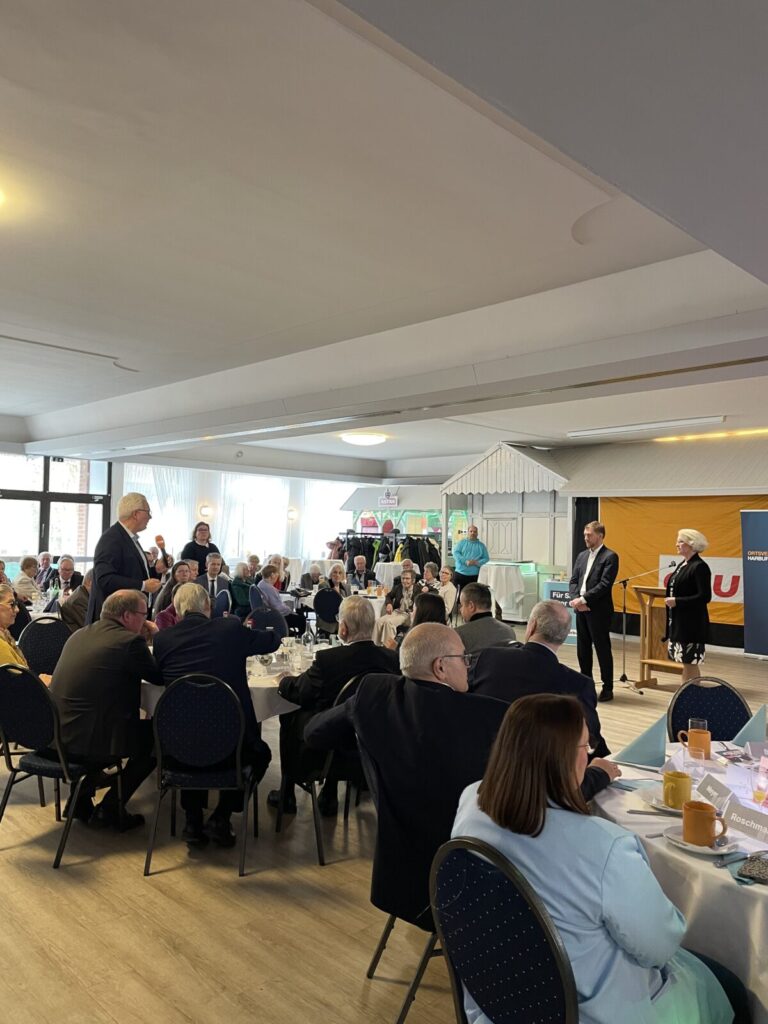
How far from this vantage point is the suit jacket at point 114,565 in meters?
4.59

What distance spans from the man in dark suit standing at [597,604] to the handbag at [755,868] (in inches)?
207

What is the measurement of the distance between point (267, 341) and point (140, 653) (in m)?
3.09

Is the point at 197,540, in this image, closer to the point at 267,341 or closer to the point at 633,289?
the point at 267,341

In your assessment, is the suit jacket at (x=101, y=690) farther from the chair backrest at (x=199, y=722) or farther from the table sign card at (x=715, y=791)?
the table sign card at (x=715, y=791)

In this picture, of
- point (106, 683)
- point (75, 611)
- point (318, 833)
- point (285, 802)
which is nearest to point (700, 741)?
point (318, 833)

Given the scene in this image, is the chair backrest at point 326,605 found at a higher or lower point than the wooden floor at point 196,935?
higher

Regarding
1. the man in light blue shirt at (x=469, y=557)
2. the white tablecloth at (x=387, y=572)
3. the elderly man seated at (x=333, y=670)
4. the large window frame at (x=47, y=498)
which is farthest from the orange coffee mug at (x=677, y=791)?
the large window frame at (x=47, y=498)

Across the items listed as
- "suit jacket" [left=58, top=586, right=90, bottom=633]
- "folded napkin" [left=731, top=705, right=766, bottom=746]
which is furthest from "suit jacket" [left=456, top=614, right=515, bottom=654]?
"suit jacket" [left=58, top=586, right=90, bottom=633]

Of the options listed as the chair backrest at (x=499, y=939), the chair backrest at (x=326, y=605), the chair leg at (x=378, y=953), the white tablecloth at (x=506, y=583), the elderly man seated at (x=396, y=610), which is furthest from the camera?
the white tablecloth at (x=506, y=583)

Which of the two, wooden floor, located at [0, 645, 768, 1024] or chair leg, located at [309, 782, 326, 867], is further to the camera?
chair leg, located at [309, 782, 326, 867]

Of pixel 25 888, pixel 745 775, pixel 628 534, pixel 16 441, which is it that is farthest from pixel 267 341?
pixel 628 534

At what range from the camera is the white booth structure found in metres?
11.9

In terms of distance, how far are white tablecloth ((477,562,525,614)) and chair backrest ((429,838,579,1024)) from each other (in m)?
10.4

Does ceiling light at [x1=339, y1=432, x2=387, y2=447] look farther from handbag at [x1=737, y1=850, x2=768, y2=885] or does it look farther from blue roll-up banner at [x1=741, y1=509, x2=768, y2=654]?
handbag at [x1=737, y1=850, x2=768, y2=885]
